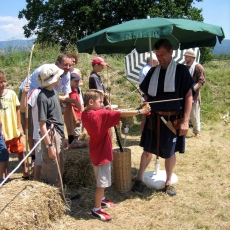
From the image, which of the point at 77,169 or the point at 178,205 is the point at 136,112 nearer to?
the point at 178,205

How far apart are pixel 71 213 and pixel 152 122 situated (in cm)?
146

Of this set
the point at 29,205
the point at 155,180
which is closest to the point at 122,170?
the point at 155,180

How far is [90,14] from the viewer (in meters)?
23.9

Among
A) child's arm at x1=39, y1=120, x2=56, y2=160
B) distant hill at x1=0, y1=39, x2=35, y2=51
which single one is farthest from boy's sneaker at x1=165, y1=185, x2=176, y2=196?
distant hill at x1=0, y1=39, x2=35, y2=51

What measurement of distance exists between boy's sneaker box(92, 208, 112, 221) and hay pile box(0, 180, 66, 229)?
353mm

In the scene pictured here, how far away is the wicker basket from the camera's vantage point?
396 cm

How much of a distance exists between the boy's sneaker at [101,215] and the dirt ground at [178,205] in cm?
5

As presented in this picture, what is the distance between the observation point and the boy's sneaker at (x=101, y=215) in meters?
3.38

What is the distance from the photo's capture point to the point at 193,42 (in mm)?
5016

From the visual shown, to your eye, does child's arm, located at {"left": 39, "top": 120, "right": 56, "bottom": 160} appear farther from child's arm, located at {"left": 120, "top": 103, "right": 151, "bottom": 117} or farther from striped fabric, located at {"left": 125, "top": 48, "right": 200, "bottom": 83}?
striped fabric, located at {"left": 125, "top": 48, "right": 200, "bottom": 83}

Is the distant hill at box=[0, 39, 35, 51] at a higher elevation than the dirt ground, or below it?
higher

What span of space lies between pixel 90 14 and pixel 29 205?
74.7 ft

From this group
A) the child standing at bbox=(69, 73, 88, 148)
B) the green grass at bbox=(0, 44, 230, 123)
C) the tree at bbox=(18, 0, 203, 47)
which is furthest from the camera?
the tree at bbox=(18, 0, 203, 47)

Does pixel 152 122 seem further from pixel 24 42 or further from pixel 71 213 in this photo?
pixel 24 42
